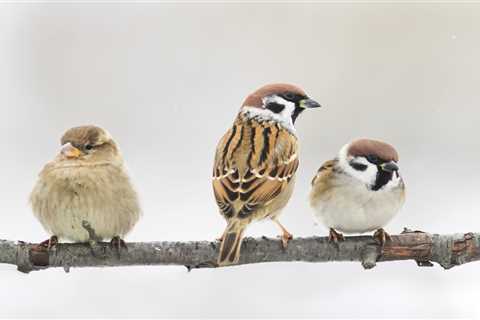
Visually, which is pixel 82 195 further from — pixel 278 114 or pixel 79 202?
pixel 278 114

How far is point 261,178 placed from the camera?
11.7 feet

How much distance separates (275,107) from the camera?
389 cm

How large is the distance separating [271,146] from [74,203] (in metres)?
→ 0.80

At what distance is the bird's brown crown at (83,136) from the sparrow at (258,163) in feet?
1.59

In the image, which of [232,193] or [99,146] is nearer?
[232,193]

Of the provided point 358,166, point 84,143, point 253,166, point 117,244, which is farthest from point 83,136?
point 358,166

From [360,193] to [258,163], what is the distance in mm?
524

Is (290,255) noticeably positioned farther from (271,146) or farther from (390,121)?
(390,121)

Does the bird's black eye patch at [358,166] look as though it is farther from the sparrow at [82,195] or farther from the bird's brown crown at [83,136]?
the bird's brown crown at [83,136]

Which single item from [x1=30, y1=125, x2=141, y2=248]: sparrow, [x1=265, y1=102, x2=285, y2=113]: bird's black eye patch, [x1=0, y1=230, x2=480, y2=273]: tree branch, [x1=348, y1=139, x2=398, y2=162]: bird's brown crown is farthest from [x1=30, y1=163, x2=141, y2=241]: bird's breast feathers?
[x1=348, y1=139, x2=398, y2=162]: bird's brown crown

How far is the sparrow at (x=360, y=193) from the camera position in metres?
3.83

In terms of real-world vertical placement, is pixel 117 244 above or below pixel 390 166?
below

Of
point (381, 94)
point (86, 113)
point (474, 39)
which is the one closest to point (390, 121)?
point (381, 94)

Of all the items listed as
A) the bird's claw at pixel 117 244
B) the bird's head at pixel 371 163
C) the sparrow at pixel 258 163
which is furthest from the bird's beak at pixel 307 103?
the bird's claw at pixel 117 244
